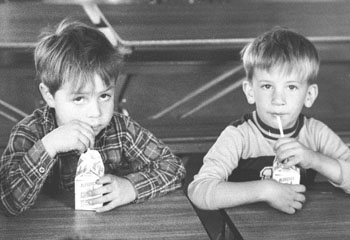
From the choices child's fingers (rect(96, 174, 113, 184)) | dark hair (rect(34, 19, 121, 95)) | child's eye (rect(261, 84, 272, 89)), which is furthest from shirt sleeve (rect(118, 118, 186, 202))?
child's eye (rect(261, 84, 272, 89))

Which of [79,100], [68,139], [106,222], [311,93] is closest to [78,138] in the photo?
[68,139]

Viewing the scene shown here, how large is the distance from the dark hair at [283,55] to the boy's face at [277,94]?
0.02m

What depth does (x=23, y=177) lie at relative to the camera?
5.10ft

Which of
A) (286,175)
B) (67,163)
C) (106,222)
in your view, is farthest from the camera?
(67,163)

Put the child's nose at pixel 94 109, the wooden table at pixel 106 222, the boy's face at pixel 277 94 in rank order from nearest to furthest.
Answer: the wooden table at pixel 106 222, the child's nose at pixel 94 109, the boy's face at pixel 277 94

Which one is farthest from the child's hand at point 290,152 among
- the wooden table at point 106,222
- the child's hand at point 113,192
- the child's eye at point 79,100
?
the child's eye at point 79,100

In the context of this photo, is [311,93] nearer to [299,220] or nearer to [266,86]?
[266,86]

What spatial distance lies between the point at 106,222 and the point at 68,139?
238mm

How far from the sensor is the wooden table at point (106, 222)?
136 centimetres

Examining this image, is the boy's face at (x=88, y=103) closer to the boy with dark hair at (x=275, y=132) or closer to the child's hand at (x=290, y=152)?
the boy with dark hair at (x=275, y=132)

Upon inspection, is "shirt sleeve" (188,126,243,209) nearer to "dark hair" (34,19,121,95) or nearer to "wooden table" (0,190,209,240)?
"wooden table" (0,190,209,240)

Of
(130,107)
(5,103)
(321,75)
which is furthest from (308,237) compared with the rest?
(321,75)

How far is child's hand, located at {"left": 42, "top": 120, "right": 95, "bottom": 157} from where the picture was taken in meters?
→ 1.55

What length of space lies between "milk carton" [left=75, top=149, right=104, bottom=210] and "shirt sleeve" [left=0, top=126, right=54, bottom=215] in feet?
0.32
